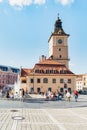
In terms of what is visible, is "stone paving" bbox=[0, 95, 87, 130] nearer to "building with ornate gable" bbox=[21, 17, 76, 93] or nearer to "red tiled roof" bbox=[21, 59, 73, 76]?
"building with ornate gable" bbox=[21, 17, 76, 93]

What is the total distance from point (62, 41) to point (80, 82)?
3100 inches

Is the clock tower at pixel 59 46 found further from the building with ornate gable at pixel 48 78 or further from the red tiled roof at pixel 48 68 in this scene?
the red tiled roof at pixel 48 68

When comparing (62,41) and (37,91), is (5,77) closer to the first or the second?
(62,41)

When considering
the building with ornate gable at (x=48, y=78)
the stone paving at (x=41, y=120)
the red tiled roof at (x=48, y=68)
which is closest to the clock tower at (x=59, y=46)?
the building with ornate gable at (x=48, y=78)

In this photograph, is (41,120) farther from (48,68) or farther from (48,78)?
(48,68)

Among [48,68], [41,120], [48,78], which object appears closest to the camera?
[41,120]

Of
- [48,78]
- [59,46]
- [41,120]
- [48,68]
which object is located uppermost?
[59,46]

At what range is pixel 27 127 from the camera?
49.6 ft

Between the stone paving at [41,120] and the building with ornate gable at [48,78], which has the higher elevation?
the building with ornate gable at [48,78]

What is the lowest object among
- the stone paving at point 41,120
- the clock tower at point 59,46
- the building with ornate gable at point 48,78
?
the stone paving at point 41,120

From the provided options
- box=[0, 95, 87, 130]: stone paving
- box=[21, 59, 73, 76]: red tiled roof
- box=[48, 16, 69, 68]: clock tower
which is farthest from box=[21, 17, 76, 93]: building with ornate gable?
box=[0, 95, 87, 130]: stone paving

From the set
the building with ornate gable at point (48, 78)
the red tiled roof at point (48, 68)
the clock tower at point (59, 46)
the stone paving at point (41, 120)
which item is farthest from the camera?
the clock tower at point (59, 46)

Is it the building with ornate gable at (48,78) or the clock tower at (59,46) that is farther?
the clock tower at (59,46)

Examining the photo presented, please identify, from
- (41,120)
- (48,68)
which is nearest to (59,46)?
(48,68)
